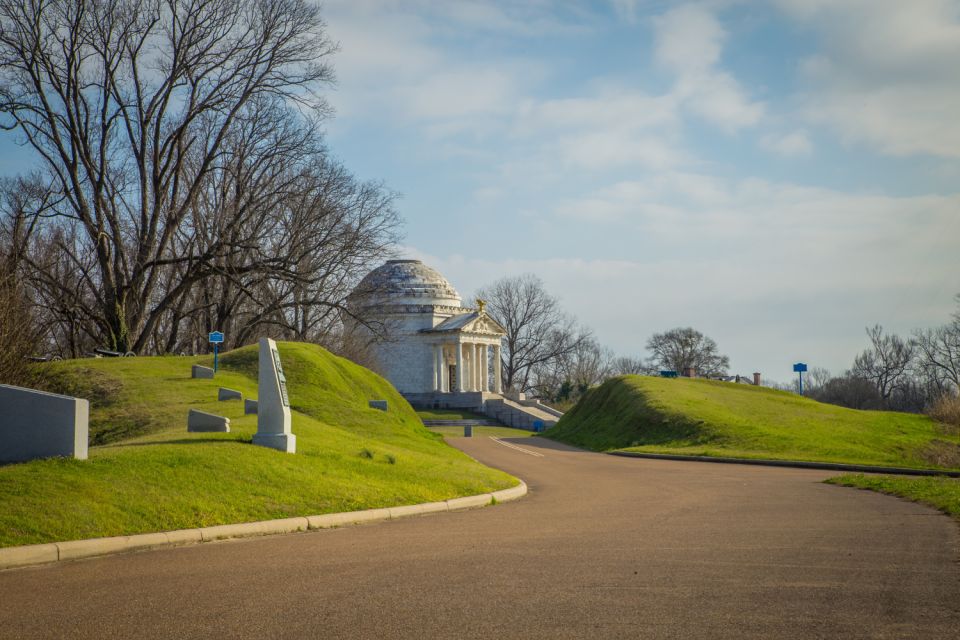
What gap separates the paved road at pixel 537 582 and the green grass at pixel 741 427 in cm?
1617

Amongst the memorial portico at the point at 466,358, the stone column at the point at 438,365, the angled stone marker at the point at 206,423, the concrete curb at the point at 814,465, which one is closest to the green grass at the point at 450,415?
the memorial portico at the point at 466,358

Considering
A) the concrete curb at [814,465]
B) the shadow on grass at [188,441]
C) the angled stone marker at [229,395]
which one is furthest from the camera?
the angled stone marker at [229,395]

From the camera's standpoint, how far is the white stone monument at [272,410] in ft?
55.3

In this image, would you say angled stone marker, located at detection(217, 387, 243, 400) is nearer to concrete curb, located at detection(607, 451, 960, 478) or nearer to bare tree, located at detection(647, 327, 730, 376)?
concrete curb, located at detection(607, 451, 960, 478)

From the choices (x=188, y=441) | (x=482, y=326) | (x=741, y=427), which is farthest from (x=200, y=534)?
(x=482, y=326)

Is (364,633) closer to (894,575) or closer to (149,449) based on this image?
(894,575)

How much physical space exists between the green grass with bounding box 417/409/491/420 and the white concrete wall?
49.5m

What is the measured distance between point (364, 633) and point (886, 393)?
304ft

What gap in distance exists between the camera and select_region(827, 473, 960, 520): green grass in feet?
44.9

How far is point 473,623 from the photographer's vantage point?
648 cm

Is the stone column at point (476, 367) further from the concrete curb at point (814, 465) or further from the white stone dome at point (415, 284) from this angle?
the concrete curb at point (814, 465)

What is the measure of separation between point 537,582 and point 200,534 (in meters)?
5.14

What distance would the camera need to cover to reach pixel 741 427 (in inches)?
1318

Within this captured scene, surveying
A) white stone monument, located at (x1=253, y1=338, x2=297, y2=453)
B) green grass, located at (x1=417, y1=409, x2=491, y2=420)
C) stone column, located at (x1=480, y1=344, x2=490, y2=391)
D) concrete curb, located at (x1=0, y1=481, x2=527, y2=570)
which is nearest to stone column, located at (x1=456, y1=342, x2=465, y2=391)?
stone column, located at (x1=480, y1=344, x2=490, y2=391)
